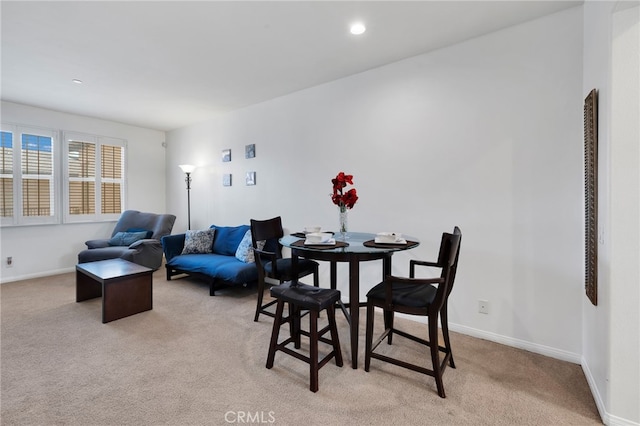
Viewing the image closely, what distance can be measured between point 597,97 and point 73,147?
6.38 meters

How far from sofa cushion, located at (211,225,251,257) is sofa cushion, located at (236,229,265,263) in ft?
0.75

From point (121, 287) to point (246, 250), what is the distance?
1.35 meters

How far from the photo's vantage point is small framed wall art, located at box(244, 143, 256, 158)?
4.28 meters

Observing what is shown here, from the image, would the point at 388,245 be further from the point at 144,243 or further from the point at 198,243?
the point at 144,243

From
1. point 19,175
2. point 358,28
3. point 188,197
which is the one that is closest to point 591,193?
point 358,28

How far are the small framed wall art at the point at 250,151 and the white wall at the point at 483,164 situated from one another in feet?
3.25

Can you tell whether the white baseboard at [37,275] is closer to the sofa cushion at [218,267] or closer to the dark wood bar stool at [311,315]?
the sofa cushion at [218,267]

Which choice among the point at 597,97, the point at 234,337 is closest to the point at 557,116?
the point at 597,97

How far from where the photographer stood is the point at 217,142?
16.0ft

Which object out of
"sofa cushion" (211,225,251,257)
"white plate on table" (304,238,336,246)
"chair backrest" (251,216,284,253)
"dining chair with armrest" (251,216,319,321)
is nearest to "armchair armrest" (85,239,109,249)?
"sofa cushion" (211,225,251,257)

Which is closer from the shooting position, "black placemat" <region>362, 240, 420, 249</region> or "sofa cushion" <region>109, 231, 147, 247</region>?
"black placemat" <region>362, 240, 420, 249</region>

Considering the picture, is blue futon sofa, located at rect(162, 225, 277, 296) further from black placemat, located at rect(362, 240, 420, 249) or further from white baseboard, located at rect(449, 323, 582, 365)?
white baseboard, located at rect(449, 323, 582, 365)

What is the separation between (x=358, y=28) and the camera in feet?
7.84

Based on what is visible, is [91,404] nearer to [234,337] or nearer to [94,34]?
[234,337]
